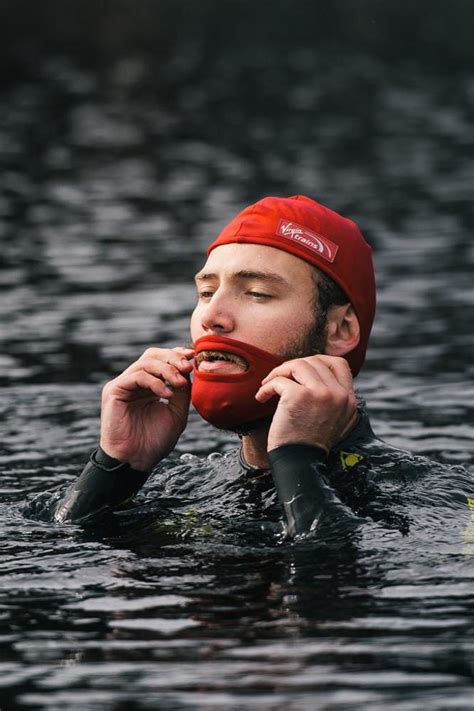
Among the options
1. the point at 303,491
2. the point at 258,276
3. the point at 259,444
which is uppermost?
the point at 258,276

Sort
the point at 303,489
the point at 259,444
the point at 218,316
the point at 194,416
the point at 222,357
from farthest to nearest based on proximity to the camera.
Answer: the point at 194,416 → the point at 259,444 → the point at 222,357 → the point at 218,316 → the point at 303,489

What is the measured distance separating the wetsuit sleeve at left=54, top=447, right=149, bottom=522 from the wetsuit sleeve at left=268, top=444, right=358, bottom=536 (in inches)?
40.0

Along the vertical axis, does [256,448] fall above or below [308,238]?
below

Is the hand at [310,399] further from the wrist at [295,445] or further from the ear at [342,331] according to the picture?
the ear at [342,331]

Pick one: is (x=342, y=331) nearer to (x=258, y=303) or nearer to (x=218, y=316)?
(x=258, y=303)

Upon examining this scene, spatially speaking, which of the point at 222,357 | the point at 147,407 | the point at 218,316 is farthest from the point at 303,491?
the point at 147,407

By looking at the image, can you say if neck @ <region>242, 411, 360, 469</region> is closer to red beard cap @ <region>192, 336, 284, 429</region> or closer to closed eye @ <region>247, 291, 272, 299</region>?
red beard cap @ <region>192, 336, 284, 429</region>

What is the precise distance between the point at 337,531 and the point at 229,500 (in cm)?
103

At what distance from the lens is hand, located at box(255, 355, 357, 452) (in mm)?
6711

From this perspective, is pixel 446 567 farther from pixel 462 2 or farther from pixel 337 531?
pixel 462 2

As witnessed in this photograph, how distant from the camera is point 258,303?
709 centimetres

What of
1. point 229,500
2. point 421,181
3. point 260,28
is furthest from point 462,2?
point 229,500

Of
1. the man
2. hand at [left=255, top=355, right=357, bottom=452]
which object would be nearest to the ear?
the man

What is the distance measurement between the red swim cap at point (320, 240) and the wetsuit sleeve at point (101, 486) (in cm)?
114
